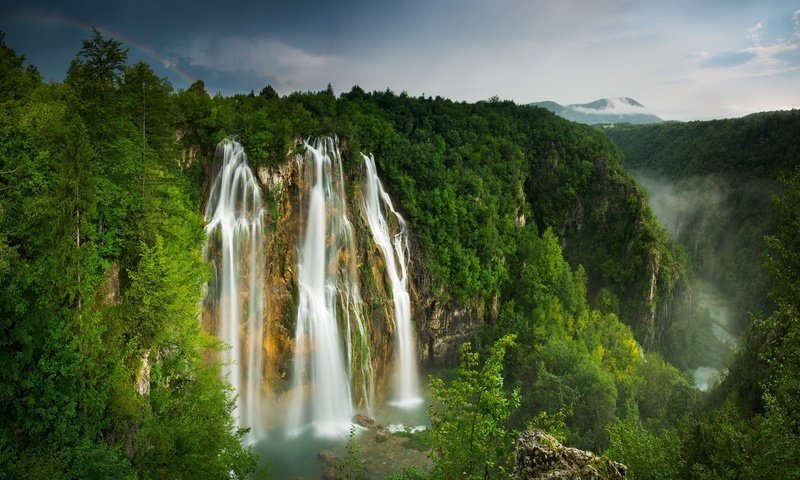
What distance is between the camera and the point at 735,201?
278 feet

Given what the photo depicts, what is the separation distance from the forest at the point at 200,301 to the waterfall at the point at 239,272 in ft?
3.81

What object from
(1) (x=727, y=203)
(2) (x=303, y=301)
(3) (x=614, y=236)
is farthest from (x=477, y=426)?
(1) (x=727, y=203)

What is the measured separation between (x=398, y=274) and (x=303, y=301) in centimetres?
1007

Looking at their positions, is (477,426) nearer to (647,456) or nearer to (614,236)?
(647,456)

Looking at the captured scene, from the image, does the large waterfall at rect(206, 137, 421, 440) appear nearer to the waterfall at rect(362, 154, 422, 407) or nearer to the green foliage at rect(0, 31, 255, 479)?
the waterfall at rect(362, 154, 422, 407)

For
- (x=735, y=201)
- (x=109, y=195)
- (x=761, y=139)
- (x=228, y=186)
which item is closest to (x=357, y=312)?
(x=228, y=186)

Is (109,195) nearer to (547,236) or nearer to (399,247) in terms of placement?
(399,247)

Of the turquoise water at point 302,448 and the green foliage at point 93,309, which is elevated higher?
the green foliage at point 93,309

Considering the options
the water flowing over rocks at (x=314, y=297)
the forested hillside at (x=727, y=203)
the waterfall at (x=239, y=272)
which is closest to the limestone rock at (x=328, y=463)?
the water flowing over rocks at (x=314, y=297)

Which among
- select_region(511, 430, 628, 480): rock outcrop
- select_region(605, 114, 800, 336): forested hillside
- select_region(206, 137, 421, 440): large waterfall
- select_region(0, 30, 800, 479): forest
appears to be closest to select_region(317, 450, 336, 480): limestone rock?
select_region(206, 137, 421, 440): large waterfall

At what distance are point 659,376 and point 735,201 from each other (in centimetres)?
6130

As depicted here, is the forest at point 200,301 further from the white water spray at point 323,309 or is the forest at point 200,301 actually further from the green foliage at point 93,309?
the white water spray at point 323,309

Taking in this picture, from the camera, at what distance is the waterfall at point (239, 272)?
28.4m

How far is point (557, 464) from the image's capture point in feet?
21.7
